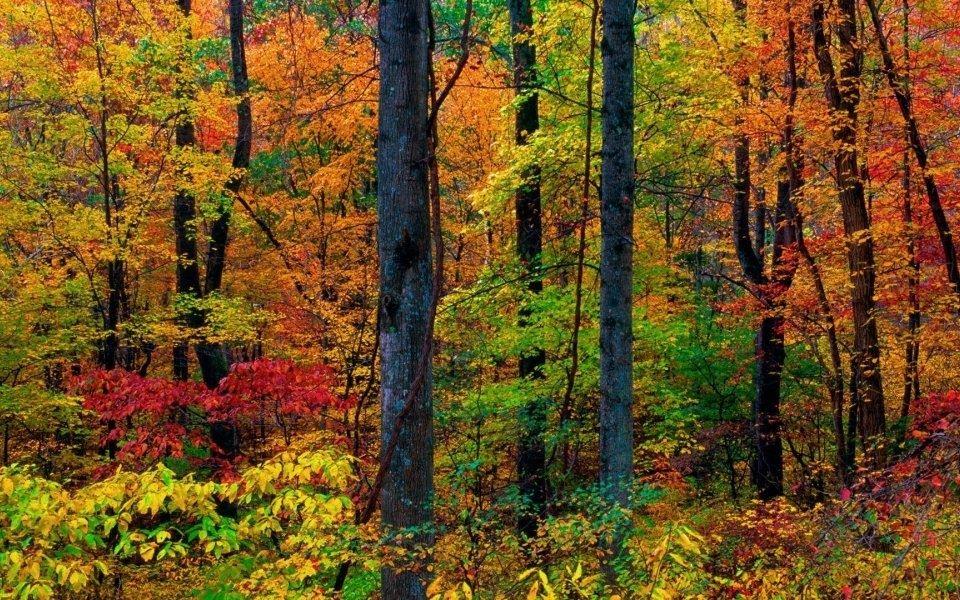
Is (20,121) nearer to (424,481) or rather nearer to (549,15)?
(549,15)

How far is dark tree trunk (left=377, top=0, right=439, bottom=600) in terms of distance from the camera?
3.46m

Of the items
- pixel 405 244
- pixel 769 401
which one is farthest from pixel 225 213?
pixel 769 401

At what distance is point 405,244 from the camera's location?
3510mm

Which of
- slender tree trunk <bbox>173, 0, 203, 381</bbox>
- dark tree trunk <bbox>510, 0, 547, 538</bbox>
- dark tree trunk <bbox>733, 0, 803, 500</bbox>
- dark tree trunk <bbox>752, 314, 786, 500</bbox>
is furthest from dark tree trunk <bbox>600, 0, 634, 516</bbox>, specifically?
slender tree trunk <bbox>173, 0, 203, 381</bbox>

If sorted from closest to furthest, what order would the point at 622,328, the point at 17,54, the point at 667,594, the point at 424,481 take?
1. the point at 667,594
2. the point at 424,481
3. the point at 622,328
4. the point at 17,54

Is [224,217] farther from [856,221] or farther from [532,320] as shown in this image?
[856,221]

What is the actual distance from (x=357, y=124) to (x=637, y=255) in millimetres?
8174

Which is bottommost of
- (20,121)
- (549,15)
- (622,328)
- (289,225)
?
(622,328)

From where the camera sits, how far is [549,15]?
8.42 metres

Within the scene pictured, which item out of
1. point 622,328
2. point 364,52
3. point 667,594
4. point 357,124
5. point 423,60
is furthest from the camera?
point 357,124

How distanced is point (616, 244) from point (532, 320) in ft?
11.0

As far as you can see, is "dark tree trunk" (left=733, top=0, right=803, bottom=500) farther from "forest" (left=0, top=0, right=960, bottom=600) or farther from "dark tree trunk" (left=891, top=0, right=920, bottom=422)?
"dark tree trunk" (left=891, top=0, right=920, bottom=422)

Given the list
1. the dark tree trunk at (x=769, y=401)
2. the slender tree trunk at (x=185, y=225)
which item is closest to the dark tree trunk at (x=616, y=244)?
the dark tree trunk at (x=769, y=401)

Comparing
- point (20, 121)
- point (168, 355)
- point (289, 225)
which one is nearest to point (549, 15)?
point (289, 225)
